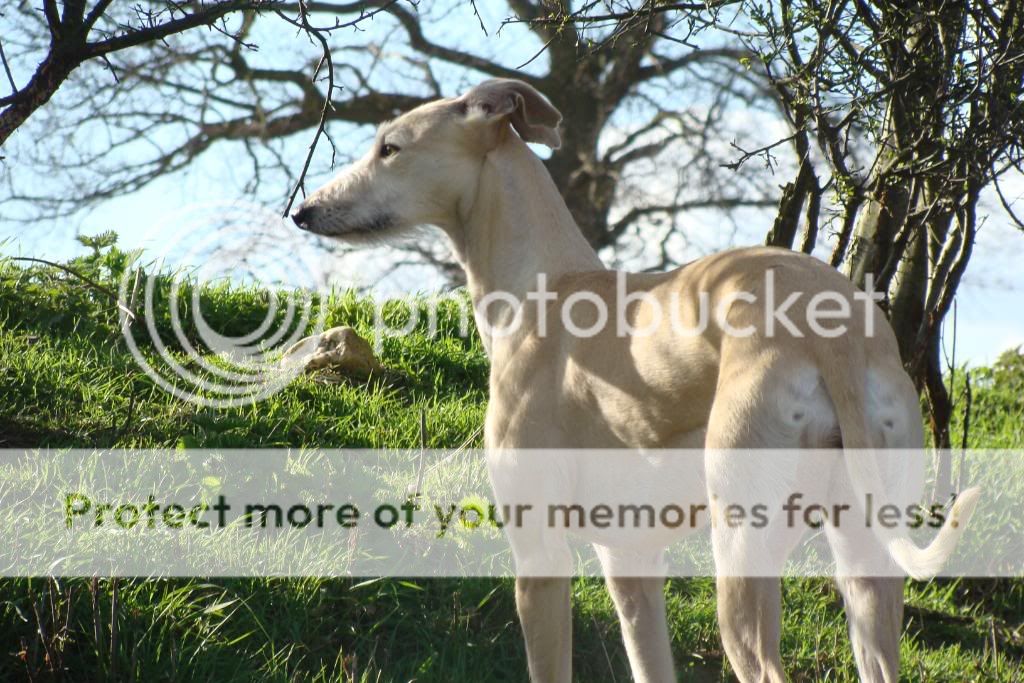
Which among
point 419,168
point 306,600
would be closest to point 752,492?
point 419,168

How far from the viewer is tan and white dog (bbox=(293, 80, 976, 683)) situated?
2832 millimetres

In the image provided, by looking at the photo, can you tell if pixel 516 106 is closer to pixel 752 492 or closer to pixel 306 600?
pixel 752 492

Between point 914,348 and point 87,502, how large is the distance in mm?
4076

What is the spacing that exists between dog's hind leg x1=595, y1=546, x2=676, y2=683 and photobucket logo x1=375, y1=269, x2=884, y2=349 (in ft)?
2.91

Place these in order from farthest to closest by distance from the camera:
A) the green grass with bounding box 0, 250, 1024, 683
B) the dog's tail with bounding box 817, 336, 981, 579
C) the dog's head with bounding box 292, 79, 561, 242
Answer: the dog's head with bounding box 292, 79, 561, 242
the green grass with bounding box 0, 250, 1024, 683
the dog's tail with bounding box 817, 336, 981, 579

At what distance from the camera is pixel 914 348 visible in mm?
5785

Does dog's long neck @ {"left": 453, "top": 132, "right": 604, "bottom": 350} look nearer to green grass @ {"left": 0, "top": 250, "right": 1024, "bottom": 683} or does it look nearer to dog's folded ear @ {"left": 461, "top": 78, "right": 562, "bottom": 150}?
dog's folded ear @ {"left": 461, "top": 78, "right": 562, "bottom": 150}

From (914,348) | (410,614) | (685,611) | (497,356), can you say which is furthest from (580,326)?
(914,348)

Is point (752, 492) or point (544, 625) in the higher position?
point (752, 492)

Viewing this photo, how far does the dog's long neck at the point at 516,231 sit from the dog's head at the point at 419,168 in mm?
79

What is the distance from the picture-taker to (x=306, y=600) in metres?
4.38

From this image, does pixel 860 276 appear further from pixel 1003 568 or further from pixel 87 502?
pixel 87 502

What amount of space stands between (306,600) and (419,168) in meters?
1.74

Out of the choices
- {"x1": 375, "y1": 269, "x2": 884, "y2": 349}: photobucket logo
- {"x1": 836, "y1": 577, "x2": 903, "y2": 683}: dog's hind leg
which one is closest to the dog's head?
{"x1": 375, "y1": 269, "x2": 884, "y2": 349}: photobucket logo
